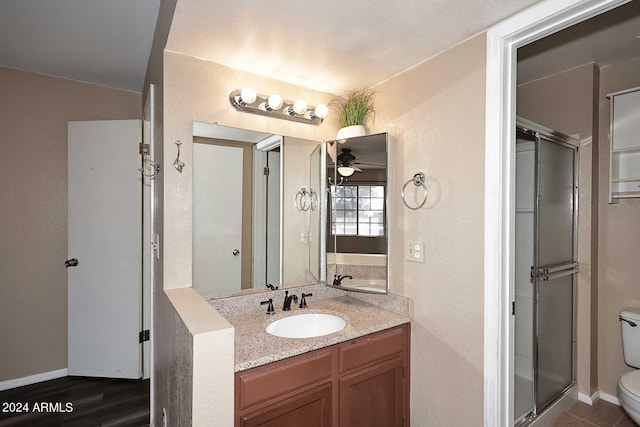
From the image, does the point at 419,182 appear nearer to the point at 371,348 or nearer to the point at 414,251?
the point at 414,251

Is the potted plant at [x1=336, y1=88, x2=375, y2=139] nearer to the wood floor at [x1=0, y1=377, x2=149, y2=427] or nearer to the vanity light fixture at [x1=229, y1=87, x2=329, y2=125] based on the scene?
the vanity light fixture at [x1=229, y1=87, x2=329, y2=125]

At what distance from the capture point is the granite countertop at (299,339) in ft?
4.25

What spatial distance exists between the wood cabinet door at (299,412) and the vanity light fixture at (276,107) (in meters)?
1.51

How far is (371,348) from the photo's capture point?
163 cm

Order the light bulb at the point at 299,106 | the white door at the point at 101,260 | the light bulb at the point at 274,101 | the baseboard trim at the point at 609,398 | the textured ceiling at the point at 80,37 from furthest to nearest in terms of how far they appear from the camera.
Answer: the white door at the point at 101,260 → the baseboard trim at the point at 609,398 → the light bulb at the point at 299,106 → the light bulb at the point at 274,101 → the textured ceiling at the point at 80,37

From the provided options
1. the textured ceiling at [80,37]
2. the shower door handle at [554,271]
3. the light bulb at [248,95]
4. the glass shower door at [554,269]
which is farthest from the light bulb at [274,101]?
the shower door handle at [554,271]

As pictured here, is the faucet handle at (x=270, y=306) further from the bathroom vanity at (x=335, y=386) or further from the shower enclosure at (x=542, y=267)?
the shower enclosure at (x=542, y=267)

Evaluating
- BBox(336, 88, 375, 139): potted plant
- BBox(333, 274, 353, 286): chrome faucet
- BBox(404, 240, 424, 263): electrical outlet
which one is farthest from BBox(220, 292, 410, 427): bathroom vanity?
BBox(336, 88, 375, 139): potted plant

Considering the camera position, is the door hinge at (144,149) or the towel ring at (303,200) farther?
the door hinge at (144,149)

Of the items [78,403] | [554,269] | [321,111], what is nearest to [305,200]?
[321,111]

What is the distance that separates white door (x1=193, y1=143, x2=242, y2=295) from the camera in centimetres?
175

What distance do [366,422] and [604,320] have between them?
207cm

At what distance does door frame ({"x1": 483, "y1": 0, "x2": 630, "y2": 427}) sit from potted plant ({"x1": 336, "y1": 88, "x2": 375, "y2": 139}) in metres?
0.78

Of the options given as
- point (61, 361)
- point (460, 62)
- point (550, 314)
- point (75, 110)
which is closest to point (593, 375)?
point (550, 314)
